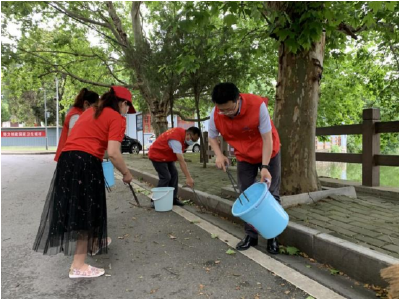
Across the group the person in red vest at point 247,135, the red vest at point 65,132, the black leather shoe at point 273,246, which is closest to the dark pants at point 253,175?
the person in red vest at point 247,135

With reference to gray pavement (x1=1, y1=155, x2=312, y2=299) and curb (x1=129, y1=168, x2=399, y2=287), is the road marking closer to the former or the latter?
gray pavement (x1=1, y1=155, x2=312, y2=299)

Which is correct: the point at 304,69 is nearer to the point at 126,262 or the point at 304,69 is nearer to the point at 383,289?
the point at 383,289

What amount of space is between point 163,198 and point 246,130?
2.48 metres

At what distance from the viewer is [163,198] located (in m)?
5.40

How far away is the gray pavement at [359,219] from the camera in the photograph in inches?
130

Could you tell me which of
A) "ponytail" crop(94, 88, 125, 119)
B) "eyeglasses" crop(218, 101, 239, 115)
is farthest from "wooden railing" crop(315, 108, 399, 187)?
"ponytail" crop(94, 88, 125, 119)

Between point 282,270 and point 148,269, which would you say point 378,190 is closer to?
point 282,270

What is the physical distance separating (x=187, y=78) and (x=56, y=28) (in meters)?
10.5

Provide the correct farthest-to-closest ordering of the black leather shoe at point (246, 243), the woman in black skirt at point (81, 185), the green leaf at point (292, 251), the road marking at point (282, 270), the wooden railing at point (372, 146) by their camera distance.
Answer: the wooden railing at point (372, 146), the black leather shoe at point (246, 243), the green leaf at point (292, 251), the woman in black skirt at point (81, 185), the road marking at point (282, 270)

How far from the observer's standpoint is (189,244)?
386 centimetres

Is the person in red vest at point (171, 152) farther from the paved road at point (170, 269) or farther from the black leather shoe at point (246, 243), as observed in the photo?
the black leather shoe at point (246, 243)

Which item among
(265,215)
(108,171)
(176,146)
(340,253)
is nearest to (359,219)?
(340,253)

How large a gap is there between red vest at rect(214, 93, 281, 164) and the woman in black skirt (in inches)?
43.6

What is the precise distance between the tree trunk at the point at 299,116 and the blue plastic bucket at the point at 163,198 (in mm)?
1840
